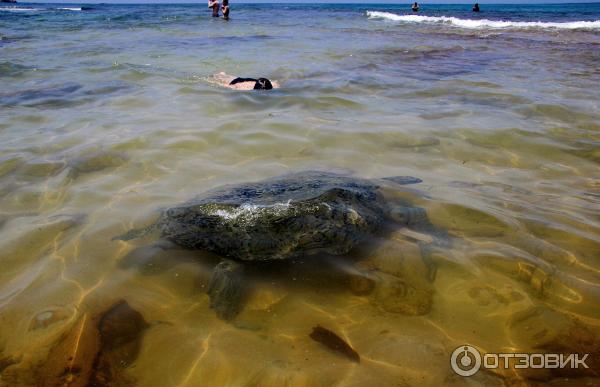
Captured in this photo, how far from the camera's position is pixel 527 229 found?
297 centimetres

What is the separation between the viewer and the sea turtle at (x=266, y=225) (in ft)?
8.22

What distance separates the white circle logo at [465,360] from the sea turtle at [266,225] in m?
0.92

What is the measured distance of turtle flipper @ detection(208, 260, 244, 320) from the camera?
2.21 metres

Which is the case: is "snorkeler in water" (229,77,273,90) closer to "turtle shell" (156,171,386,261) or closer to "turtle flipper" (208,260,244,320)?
"turtle shell" (156,171,386,261)

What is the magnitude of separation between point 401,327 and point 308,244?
2.55 feet

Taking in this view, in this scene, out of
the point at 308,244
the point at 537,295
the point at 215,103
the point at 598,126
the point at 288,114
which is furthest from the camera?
the point at 215,103

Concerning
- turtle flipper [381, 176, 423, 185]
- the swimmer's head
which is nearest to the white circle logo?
turtle flipper [381, 176, 423, 185]

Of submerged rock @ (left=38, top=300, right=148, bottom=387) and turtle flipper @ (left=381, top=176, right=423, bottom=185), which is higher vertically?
turtle flipper @ (left=381, top=176, right=423, bottom=185)

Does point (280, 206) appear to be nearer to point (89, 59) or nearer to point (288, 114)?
point (288, 114)

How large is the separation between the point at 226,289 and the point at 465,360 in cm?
132

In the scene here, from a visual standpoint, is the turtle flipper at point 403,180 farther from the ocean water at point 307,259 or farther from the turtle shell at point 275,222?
the turtle shell at point 275,222

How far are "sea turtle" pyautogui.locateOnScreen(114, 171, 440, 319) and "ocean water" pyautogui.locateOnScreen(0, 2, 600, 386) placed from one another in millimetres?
94

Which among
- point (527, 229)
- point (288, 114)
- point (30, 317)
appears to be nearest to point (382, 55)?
point (288, 114)

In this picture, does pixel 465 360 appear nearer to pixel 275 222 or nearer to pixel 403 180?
pixel 275 222
